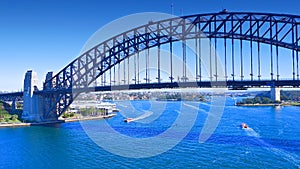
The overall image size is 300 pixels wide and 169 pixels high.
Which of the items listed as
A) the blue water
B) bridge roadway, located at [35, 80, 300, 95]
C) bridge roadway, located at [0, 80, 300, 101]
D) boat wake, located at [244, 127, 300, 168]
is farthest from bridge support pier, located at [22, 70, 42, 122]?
boat wake, located at [244, 127, 300, 168]

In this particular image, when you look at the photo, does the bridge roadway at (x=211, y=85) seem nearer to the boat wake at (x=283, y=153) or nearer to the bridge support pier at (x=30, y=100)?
the boat wake at (x=283, y=153)

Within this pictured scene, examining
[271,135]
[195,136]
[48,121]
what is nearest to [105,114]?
[48,121]

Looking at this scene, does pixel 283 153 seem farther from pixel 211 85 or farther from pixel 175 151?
pixel 211 85

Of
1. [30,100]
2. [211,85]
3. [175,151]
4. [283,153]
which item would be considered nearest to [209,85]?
[211,85]

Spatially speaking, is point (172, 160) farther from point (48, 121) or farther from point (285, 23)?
point (48, 121)

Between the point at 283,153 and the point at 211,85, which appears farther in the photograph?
the point at 211,85

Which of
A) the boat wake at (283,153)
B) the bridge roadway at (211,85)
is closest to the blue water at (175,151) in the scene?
the boat wake at (283,153)

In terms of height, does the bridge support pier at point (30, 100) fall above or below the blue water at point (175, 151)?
above

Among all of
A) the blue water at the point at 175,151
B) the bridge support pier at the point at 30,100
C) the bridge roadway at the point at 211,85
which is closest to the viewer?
the blue water at the point at 175,151

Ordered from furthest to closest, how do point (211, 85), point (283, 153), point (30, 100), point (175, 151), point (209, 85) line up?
point (30, 100) → point (209, 85) → point (211, 85) → point (175, 151) → point (283, 153)

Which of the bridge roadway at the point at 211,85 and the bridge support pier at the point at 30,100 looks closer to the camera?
the bridge roadway at the point at 211,85

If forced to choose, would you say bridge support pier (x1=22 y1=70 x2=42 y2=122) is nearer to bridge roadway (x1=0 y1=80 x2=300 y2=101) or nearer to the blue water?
bridge roadway (x1=0 y1=80 x2=300 y2=101)
